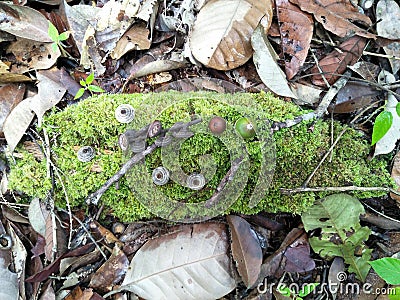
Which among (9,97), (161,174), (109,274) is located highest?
(161,174)

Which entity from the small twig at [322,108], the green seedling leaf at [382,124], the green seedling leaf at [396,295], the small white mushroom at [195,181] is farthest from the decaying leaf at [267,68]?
the green seedling leaf at [396,295]

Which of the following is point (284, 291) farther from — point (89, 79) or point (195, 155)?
point (89, 79)

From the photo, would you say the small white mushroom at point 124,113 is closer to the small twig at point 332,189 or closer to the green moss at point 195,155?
the green moss at point 195,155

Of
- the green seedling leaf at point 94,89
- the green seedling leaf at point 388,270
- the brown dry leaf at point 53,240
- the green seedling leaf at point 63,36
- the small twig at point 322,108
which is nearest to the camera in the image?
the green seedling leaf at point 388,270

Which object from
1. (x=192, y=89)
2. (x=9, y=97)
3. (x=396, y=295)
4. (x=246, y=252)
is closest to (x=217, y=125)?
(x=192, y=89)

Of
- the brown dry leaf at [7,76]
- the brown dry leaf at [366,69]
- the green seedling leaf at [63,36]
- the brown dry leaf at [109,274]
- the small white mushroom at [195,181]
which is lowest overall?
the brown dry leaf at [109,274]

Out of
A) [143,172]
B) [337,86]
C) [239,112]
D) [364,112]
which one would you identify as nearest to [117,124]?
[143,172]
